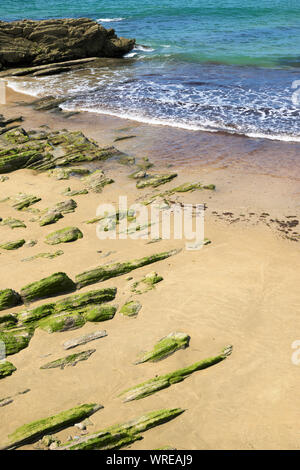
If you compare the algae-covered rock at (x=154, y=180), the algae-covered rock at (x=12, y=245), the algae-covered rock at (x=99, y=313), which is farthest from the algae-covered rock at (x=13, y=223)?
the algae-covered rock at (x=99, y=313)

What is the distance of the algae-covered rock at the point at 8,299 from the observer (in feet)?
29.3

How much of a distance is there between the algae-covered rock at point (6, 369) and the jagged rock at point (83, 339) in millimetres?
997

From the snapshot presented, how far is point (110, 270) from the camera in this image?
10.1 metres

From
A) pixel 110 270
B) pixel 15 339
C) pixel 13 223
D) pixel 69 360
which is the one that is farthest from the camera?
pixel 13 223

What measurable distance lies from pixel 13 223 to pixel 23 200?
1456mm

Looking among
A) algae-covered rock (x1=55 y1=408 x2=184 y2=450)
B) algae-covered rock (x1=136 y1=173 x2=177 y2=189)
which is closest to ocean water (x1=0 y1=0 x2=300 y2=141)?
algae-covered rock (x1=136 y1=173 x2=177 y2=189)

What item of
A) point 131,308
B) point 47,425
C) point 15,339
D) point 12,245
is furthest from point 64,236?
point 47,425

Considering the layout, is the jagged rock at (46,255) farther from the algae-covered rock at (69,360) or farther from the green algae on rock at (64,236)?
the algae-covered rock at (69,360)

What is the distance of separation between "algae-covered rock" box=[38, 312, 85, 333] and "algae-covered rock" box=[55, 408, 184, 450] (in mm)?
2511

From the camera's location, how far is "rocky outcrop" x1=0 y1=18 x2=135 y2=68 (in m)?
30.0

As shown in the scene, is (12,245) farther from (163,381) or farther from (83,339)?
(163,381)
